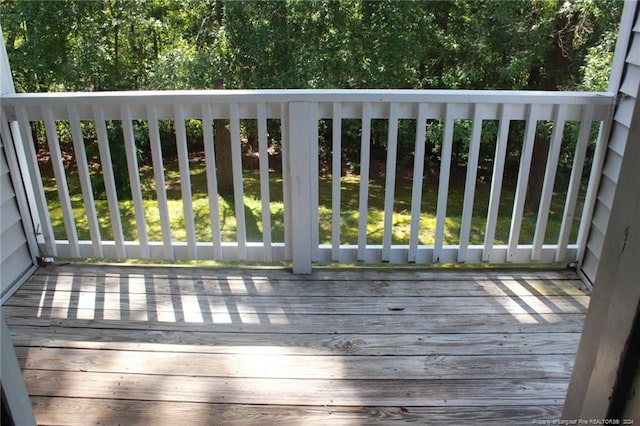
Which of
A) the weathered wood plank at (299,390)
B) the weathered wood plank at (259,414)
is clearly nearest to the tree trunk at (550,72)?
the weathered wood plank at (299,390)

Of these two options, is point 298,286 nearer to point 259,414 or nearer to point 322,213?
point 259,414

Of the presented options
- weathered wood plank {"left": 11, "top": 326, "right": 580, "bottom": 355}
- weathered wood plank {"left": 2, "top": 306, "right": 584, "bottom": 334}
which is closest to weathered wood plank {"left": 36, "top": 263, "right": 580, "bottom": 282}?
weathered wood plank {"left": 2, "top": 306, "right": 584, "bottom": 334}

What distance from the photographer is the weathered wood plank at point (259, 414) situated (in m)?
1.66

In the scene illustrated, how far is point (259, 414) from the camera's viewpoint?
168 cm

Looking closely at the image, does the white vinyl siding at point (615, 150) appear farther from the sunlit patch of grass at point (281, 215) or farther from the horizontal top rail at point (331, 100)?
the sunlit patch of grass at point (281, 215)

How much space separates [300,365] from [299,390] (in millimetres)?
143

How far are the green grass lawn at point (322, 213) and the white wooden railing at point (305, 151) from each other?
5.59ft

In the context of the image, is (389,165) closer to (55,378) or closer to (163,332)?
(163,332)

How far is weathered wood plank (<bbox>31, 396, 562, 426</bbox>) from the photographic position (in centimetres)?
166

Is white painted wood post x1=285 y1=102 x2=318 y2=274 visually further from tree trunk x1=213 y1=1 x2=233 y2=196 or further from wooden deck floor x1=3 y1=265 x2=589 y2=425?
tree trunk x1=213 y1=1 x2=233 y2=196

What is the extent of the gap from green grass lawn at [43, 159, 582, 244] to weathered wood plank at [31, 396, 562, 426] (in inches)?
105

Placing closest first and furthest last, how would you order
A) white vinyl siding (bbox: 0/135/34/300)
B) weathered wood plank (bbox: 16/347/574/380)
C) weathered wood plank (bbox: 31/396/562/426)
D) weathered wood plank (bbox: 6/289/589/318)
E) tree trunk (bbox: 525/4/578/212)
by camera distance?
weathered wood plank (bbox: 31/396/562/426), weathered wood plank (bbox: 16/347/574/380), weathered wood plank (bbox: 6/289/589/318), white vinyl siding (bbox: 0/135/34/300), tree trunk (bbox: 525/4/578/212)

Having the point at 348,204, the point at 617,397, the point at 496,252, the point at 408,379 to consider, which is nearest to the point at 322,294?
the point at 408,379

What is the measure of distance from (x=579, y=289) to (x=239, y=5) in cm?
363
